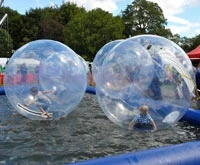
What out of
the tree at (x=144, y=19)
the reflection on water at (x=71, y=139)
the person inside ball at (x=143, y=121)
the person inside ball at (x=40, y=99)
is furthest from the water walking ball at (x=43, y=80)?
the tree at (x=144, y=19)

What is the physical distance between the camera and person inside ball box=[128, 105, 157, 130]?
6165 mm

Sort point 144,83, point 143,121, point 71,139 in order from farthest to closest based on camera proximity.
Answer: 1. point 71,139
2. point 143,121
3. point 144,83

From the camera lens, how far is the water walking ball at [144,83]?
611 cm

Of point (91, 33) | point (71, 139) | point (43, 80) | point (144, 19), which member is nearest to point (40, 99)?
point (43, 80)

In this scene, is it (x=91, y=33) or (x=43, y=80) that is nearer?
(x=43, y=80)

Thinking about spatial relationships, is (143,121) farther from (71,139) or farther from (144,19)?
(144,19)

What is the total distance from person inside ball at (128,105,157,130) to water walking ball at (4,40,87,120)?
1610 mm

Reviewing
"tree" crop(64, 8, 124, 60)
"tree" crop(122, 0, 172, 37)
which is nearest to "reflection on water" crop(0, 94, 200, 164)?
"tree" crop(64, 8, 124, 60)

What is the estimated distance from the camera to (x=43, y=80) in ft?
24.1

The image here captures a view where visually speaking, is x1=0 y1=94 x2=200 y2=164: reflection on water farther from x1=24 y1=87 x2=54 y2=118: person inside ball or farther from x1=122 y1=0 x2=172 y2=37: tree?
x1=122 y1=0 x2=172 y2=37: tree

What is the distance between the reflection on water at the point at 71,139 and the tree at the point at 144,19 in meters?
57.1

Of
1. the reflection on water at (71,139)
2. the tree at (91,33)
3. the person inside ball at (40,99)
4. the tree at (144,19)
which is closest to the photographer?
the reflection on water at (71,139)

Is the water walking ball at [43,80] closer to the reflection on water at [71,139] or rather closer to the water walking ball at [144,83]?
the reflection on water at [71,139]

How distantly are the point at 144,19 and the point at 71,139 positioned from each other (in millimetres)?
60843
